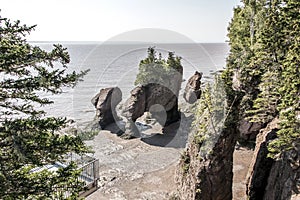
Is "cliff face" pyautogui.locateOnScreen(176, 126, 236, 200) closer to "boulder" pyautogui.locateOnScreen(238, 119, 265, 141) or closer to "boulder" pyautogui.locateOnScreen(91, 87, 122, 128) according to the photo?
"boulder" pyautogui.locateOnScreen(238, 119, 265, 141)

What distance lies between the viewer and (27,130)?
235 inches

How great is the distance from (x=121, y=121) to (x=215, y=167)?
18.3 meters

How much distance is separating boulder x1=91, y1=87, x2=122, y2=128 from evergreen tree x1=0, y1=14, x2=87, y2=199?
20402mm

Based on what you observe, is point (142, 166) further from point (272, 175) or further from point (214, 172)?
point (272, 175)

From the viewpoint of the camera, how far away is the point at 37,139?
6211 millimetres

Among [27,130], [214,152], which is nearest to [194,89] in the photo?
[214,152]

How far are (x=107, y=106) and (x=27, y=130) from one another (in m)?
21.6

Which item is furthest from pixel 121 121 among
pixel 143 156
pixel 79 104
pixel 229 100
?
pixel 229 100

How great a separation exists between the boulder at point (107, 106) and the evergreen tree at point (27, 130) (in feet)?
66.9

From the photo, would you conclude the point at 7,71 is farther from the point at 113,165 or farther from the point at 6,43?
the point at 113,165

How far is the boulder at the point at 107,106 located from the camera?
1065 inches

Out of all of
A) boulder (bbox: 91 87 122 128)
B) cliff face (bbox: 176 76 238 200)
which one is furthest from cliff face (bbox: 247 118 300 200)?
boulder (bbox: 91 87 122 128)

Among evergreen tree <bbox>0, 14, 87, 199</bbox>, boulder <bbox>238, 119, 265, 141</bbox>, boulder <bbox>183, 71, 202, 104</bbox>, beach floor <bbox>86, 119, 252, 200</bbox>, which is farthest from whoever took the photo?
boulder <bbox>183, 71, 202, 104</bbox>

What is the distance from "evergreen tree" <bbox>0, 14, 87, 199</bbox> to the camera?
5770 mm
